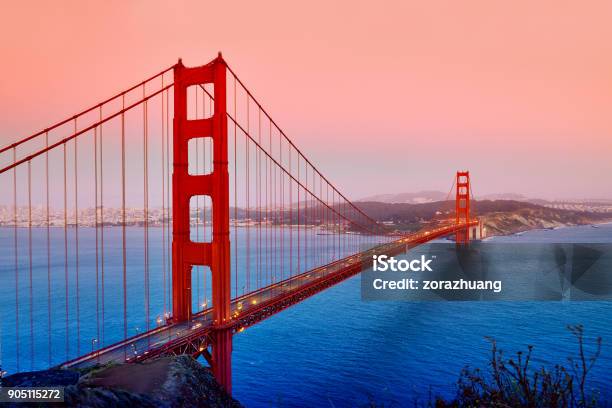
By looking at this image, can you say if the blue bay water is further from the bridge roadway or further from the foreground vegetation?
the foreground vegetation

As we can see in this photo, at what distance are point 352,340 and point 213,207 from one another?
50.2 feet

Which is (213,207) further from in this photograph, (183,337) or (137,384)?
(137,384)

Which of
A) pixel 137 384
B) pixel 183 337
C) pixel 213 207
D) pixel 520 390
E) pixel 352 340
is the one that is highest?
pixel 213 207

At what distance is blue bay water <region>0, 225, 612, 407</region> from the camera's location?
62.3 ft

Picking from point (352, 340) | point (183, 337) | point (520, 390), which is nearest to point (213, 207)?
point (183, 337)

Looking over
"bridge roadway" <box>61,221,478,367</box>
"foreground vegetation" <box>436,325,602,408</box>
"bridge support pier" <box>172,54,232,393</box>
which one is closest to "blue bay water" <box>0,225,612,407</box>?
"bridge roadway" <box>61,221,478,367</box>

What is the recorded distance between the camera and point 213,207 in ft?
44.3

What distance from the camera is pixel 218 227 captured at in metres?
13.6

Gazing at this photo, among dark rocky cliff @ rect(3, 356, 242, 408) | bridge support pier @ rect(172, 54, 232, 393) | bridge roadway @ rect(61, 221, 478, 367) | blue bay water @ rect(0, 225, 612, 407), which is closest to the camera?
dark rocky cliff @ rect(3, 356, 242, 408)

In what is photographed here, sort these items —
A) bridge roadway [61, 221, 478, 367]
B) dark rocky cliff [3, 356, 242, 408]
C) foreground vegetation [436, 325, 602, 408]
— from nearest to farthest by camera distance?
1. foreground vegetation [436, 325, 602, 408]
2. dark rocky cliff [3, 356, 242, 408]
3. bridge roadway [61, 221, 478, 367]

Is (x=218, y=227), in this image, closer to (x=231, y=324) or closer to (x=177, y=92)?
(x=231, y=324)

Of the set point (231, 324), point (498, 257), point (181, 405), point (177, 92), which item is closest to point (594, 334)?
point (231, 324)

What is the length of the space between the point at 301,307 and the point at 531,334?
53.7 ft

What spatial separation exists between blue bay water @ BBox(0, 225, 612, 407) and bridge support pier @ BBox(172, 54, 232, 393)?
489cm
